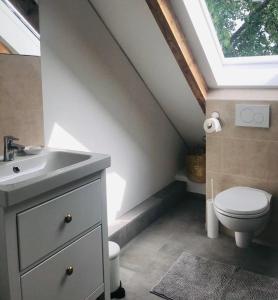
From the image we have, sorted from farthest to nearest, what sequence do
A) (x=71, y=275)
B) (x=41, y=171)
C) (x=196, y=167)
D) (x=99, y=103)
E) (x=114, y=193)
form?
(x=196, y=167), (x=114, y=193), (x=99, y=103), (x=41, y=171), (x=71, y=275)

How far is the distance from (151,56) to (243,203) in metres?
1.21

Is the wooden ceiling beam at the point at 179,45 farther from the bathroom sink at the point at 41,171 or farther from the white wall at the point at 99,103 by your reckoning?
the bathroom sink at the point at 41,171

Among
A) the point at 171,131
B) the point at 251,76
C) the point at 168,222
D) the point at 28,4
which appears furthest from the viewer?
the point at 171,131

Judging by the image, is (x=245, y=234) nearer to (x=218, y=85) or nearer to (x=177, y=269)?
(x=177, y=269)

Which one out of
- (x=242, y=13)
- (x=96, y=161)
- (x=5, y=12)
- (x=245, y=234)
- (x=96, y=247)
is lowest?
(x=245, y=234)

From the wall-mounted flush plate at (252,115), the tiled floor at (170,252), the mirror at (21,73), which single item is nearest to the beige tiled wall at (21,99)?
the mirror at (21,73)

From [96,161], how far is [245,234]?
1.32m

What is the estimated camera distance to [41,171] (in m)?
1.85

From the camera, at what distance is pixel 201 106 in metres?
2.82

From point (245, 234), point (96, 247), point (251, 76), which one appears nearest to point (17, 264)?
point (96, 247)

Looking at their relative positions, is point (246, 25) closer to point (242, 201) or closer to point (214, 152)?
point (214, 152)

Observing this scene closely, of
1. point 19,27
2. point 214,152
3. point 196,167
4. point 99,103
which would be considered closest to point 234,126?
point 214,152

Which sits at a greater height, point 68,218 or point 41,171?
point 41,171

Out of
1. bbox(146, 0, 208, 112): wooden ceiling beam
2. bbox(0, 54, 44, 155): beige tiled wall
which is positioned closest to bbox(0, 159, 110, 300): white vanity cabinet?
bbox(0, 54, 44, 155): beige tiled wall
